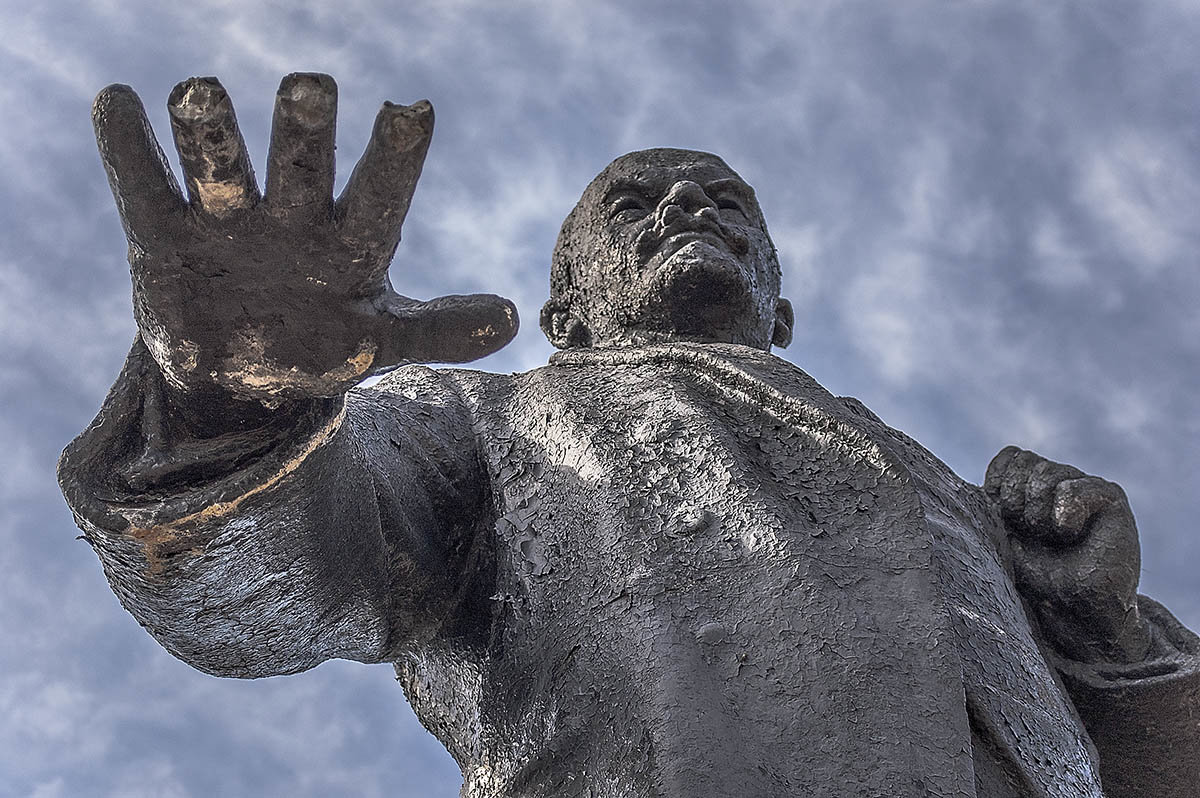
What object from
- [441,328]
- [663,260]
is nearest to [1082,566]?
[663,260]

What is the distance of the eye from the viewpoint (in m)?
5.56

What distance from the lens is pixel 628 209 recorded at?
560 cm

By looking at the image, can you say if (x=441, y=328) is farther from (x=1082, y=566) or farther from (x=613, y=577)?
(x=1082, y=566)

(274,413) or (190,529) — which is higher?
(274,413)

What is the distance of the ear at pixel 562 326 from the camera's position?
5.57 metres

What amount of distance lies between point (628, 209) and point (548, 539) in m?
2.24

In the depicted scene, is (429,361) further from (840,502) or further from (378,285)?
(840,502)

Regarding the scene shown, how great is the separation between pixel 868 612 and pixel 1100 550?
1467 mm

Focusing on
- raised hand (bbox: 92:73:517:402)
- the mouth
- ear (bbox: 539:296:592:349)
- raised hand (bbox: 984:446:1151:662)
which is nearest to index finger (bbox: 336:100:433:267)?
raised hand (bbox: 92:73:517:402)

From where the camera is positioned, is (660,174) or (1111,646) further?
(660,174)

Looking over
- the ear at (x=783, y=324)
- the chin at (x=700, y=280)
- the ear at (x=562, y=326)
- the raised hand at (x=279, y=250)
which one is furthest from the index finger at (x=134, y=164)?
the ear at (x=783, y=324)

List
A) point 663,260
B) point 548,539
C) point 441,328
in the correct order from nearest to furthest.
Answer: point 441,328 → point 548,539 → point 663,260

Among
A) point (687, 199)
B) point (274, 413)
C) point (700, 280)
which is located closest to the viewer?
point (274, 413)

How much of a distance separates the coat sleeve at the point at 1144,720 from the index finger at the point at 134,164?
9.95 ft
